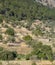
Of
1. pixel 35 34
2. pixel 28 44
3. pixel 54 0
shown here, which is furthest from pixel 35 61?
pixel 54 0

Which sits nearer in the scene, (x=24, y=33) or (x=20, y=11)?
(x=24, y=33)

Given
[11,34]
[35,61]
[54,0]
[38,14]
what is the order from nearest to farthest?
[35,61], [11,34], [38,14], [54,0]

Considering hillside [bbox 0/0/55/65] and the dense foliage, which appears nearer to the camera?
hillside [bbox 0/0/55/65]

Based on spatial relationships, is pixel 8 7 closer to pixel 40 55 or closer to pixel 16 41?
pixel 16 41

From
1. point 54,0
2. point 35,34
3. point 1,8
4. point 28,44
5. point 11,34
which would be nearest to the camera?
point 28,44

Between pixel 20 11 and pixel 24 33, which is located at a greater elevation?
pixel 20 11

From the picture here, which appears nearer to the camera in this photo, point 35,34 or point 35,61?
point 35,61

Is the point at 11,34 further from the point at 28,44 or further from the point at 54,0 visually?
the point at 54,0

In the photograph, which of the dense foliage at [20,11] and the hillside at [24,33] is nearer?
the hillside at [24,33]

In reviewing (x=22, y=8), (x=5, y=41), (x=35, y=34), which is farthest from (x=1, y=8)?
(x=5, y=41)
